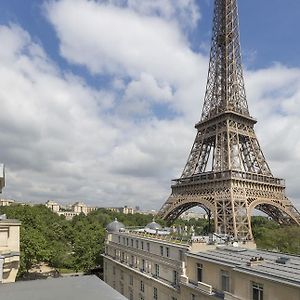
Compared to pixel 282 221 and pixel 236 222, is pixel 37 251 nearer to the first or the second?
pixel 236 222

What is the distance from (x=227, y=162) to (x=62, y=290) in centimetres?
6185

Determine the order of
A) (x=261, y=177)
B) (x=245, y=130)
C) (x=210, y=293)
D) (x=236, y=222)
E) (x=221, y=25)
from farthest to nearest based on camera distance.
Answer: (x=221, y=25), (x=245, y=130), (x=261, y=177), (x=236, y=222), (x=210, y=293)

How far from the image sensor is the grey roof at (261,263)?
20.5 metres

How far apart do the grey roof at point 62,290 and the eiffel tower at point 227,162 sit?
51.9m

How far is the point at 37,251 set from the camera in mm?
50188

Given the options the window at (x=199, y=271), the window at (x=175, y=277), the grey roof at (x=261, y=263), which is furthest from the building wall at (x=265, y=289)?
the window at (x=175, y=277)

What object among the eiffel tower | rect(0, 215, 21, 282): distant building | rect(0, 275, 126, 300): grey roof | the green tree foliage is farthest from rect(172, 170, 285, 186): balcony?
rect(0, 275, 126, 300): grey roof

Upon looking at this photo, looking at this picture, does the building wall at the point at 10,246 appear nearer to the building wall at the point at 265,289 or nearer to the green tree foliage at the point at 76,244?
the building wall at the point at 265,289

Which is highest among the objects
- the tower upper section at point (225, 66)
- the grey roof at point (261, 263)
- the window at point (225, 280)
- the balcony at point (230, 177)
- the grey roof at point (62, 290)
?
the tower upper section at point (225, 66)

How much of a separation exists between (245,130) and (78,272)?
1740 inches

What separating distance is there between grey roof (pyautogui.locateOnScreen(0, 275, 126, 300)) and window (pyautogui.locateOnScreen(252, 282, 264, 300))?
56.1 ft

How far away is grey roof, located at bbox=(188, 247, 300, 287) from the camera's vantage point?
2046cm

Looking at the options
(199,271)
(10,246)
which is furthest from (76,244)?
(10,246)

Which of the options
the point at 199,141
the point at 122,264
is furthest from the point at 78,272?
the point at 199,141
